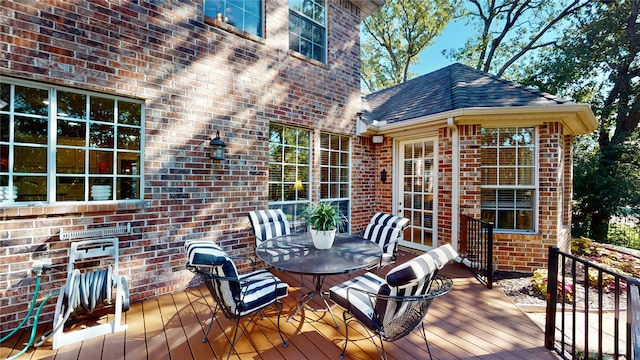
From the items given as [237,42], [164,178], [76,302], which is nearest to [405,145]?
[237,42]

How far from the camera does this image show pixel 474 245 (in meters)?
4.58

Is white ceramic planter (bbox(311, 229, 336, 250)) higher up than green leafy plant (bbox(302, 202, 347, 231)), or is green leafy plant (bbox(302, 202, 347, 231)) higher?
green leafy plant (bbox(302, 202, 347, 231))

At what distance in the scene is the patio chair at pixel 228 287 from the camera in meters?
2.16

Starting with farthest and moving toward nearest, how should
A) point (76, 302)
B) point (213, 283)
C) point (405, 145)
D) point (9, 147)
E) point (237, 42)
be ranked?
point (405, 145), point (237, 42), point (9, 147), point (76, 302), point (213, 283)

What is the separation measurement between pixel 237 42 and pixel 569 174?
7.61 m

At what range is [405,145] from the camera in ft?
19.4

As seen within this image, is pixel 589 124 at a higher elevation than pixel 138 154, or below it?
higher

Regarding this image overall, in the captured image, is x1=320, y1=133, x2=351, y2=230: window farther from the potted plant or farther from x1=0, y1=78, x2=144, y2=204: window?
x1=0, y1=78, x2=144, y2=204: window

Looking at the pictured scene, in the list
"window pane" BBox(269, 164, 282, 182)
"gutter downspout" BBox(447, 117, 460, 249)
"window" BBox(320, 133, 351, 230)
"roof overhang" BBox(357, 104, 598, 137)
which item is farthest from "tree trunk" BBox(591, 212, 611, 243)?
"window pane" BBox(269, 164, 282, 182)

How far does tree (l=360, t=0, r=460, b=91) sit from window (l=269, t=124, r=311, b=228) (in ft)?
35.8

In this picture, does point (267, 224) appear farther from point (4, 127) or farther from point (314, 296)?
point (4, 127)

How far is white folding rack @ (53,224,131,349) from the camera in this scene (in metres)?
2.48

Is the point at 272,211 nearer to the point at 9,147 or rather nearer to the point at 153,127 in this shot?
the point at 153,127

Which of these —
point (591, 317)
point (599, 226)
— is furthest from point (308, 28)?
point (599, 226)
